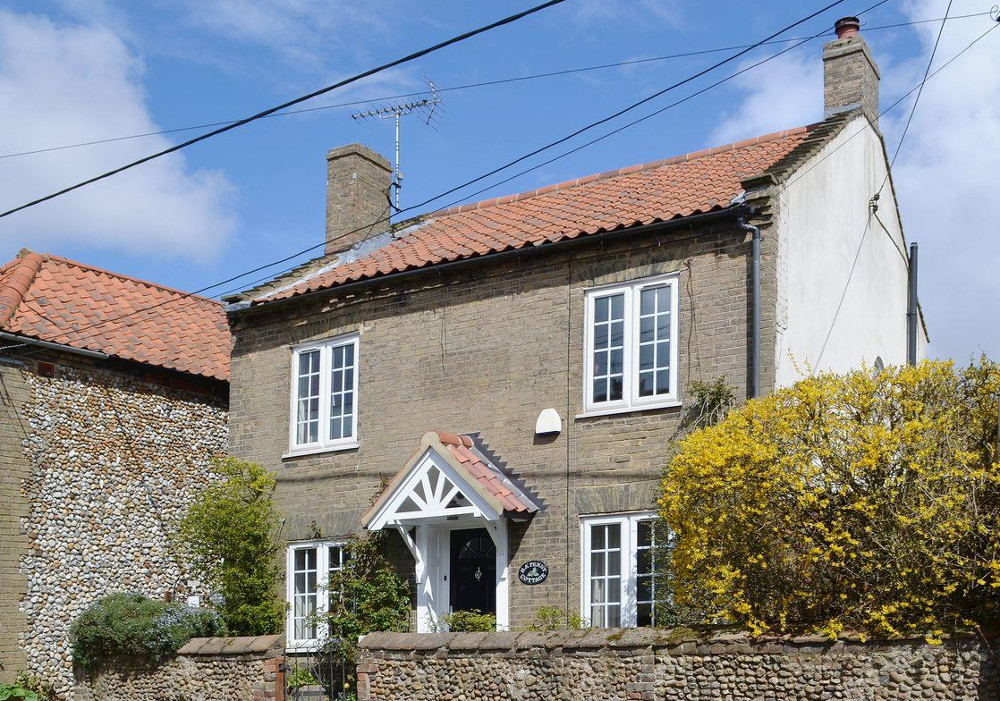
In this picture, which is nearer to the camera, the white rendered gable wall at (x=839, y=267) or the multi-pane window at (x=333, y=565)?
the white rendered gable wall at (x=839, y=267)

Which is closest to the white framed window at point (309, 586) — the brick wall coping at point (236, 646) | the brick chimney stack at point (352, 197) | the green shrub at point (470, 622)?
the brick wall coping at point (236, 646)

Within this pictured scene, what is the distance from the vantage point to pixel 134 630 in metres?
19.0

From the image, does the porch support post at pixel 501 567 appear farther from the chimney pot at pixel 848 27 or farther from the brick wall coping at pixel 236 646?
the chimney pot at pixel 848 27

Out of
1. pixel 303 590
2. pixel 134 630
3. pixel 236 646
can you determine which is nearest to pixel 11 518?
pixel 134 630

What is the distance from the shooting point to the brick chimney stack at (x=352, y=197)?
23.8 meters

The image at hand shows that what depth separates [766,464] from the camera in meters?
13.0

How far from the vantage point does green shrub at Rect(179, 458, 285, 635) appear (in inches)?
784

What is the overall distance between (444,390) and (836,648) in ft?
28.3

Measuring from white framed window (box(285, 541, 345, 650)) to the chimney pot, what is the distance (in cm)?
1154

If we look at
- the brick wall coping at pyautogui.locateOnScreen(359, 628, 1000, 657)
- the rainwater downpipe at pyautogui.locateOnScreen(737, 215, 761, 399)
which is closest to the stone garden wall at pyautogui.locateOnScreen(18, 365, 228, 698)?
the brick wall coping at pyautogui.locateOnScreen(359, 628, 1000, 657)

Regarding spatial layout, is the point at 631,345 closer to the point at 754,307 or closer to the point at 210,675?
the point at 754,307

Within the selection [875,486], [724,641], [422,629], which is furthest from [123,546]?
[875,486]

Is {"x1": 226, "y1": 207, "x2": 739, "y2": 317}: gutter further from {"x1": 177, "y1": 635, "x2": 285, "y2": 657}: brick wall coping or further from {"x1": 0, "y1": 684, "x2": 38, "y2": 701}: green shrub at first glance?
{"x1": 0, "y1": 684, "x2": 38, "y2": 701}: green shrub

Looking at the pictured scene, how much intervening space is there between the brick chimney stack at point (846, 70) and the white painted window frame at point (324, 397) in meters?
8.69
